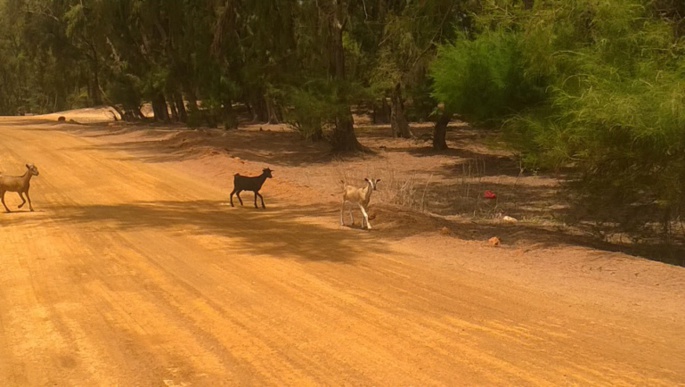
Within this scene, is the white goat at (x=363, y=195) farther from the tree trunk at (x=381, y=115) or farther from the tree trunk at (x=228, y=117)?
the tree trunk at (x=381, y=115)

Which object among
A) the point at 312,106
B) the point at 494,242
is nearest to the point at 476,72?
the point at 494,242

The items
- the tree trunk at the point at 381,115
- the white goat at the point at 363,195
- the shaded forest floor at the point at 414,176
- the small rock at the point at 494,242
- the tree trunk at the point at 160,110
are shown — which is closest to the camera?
the small rock at the point at 494,242

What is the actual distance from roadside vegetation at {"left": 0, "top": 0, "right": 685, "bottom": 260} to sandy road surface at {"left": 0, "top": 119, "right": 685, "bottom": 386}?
10.3 feet

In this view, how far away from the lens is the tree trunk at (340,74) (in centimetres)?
2750

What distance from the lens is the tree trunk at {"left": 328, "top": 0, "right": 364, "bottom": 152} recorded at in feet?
90.2

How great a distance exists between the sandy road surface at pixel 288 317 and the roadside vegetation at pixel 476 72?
3.15 metres

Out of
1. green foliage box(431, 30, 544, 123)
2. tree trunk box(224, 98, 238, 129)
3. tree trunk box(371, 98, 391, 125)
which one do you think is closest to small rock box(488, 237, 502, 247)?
green foliage box(431, 30, 544, 123)

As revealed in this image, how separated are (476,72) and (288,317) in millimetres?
12832

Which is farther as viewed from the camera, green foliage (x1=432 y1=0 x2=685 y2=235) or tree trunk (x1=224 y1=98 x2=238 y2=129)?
tree trunk (x1=224 y1=98 x2=238 y2=129)

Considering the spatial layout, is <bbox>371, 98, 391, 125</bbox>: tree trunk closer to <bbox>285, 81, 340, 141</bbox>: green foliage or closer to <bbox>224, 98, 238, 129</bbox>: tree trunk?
<bbox>224, 98, 238, 129</bbox>: tree trunk

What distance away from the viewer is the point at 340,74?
2883 cm

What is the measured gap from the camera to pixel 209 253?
11234 millimetres

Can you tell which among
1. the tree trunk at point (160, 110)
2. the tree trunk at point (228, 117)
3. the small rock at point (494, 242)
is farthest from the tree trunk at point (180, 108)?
the small rock at point (494, 242)

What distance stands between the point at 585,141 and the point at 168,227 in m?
7.62
